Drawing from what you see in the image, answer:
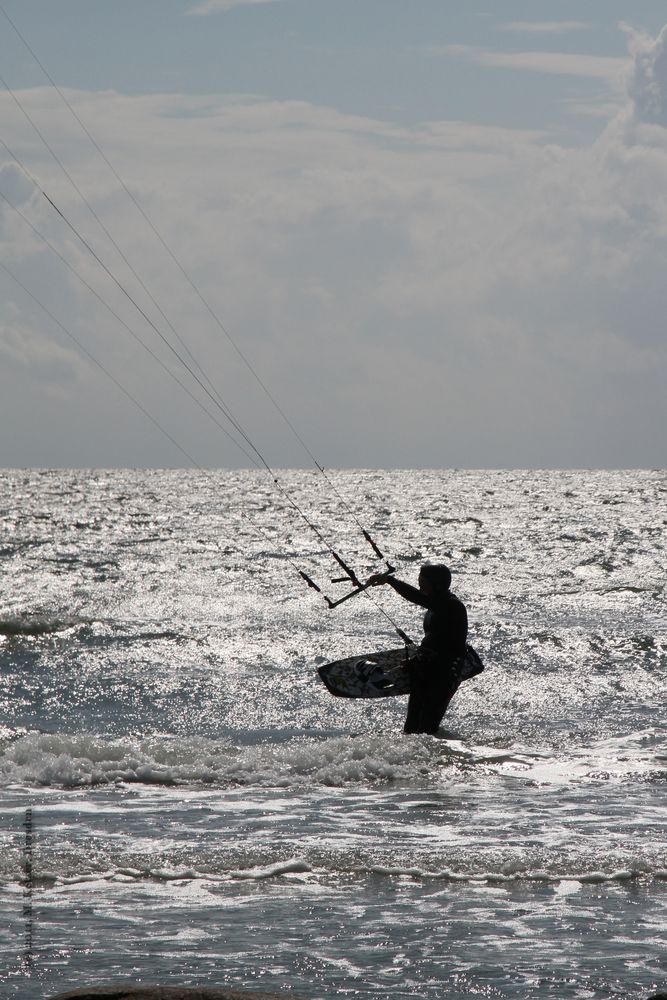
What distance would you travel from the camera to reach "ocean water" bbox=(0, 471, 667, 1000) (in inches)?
275

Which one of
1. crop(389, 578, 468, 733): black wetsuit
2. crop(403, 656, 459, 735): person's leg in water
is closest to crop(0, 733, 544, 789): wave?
crop(403, 656, 459, 735): person's leg in water

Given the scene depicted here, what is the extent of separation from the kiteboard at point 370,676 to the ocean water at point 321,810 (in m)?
0.70

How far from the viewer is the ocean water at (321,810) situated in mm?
6996

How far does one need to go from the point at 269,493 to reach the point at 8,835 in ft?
373

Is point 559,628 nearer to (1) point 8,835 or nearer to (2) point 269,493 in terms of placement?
(1) point 8,835

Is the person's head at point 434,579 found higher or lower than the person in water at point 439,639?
higher

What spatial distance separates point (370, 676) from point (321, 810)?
397 centimetres

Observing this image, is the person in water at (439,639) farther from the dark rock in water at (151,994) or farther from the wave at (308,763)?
the dark rock in water at (151,994)

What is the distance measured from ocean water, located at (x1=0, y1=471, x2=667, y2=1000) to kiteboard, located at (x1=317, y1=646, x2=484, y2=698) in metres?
0.70

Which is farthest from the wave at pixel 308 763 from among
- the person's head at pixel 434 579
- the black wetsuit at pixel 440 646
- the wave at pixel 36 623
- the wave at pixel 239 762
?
the wave at pixel 36 623

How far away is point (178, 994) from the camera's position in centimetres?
540

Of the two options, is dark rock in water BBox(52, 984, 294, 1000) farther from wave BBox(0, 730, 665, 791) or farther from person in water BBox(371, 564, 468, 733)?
person in water BBox(371, 564, 468, 733)

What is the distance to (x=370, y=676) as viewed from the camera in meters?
14.9

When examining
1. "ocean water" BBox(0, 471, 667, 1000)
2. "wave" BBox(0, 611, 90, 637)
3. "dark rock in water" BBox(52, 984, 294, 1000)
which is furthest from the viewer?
"wave" BBox(0, 611, 90, 637)
